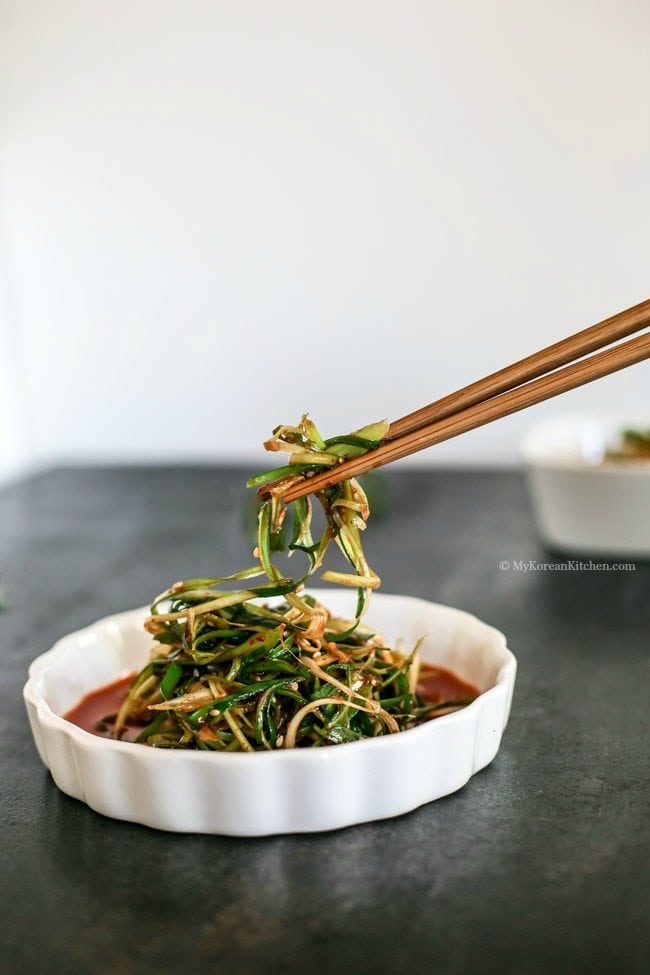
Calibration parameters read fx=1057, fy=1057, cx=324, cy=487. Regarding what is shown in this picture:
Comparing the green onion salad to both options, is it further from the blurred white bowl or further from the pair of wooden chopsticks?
the blurred white bowl

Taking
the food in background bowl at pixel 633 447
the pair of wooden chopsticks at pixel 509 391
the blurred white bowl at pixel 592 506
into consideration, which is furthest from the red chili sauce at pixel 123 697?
the food in background bowl at pixel 633 447

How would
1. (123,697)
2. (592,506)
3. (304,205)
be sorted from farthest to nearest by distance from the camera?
(304,205), (592,506), (123,697)

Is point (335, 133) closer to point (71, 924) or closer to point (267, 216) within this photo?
point (267, 216)

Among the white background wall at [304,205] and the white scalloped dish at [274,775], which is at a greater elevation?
the white background wall at [304,205]

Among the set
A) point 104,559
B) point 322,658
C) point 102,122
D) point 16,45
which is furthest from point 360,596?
point 16,45

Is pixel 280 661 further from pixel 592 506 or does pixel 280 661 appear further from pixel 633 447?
pixel 633 447

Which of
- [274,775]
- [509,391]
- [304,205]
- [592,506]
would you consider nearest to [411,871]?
[274,775]

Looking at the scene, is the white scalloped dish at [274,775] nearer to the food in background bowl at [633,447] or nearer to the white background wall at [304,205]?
the food in background bowl at [633,447]

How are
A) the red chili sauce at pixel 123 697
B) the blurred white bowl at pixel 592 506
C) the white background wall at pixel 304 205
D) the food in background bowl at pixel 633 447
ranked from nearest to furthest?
the red chili sauce at pixel 123 697
the blurred white bowl at pixel 592 506
the food in background bowl at pixel 633 447
the white background wall at pixel 304 205
